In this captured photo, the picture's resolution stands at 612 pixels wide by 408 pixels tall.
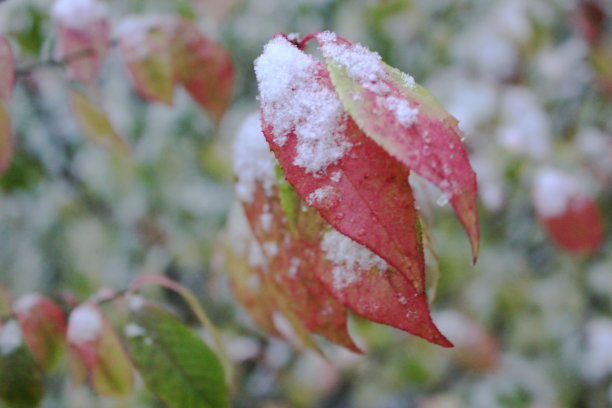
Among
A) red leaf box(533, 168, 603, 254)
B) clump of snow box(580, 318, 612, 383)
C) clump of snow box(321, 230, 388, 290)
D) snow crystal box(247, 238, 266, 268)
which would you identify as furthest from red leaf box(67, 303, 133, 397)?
clump of snow box(580, 318, 612, 383)

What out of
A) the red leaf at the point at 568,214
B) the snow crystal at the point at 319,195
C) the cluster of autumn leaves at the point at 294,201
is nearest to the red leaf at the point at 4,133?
the cluster of autumn leaves at the point at 294,201

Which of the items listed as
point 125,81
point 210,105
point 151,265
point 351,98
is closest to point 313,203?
point 351,98

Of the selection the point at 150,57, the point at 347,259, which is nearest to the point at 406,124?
the point at 347,259

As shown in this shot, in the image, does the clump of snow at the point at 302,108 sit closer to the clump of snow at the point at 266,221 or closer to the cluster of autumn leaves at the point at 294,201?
the cluster of autumn leaves at the point at 294,201

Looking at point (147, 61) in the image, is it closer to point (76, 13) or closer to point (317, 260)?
Result: point (76, 13)

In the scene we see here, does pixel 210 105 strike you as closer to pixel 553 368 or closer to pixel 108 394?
pixel 108 394

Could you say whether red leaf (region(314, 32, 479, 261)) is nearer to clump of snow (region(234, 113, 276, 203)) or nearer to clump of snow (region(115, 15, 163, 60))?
clump of snow (region(234, 113, 276, 203))
